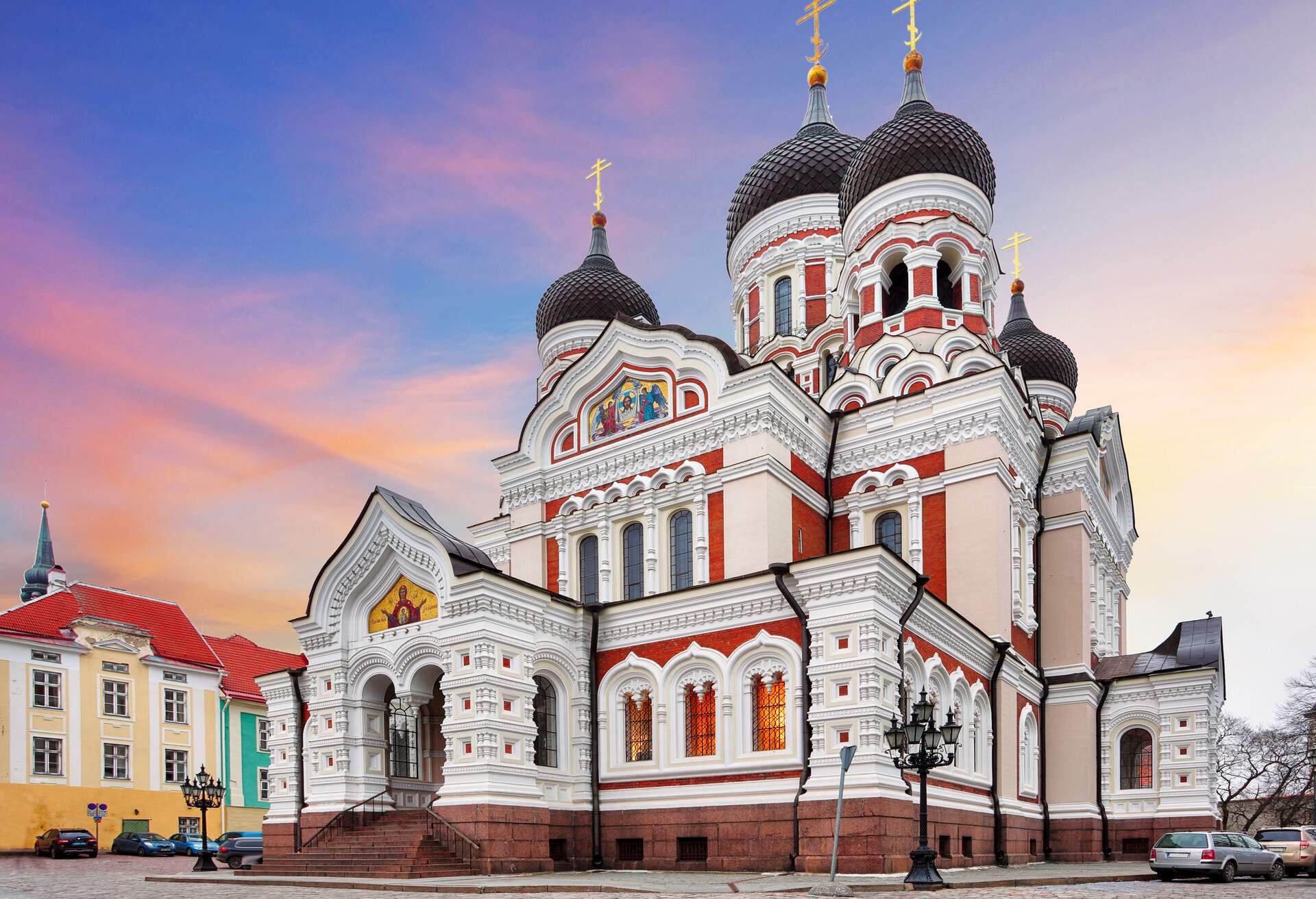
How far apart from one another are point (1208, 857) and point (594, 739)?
33.4ft

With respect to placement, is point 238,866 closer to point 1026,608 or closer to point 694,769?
point 694,769

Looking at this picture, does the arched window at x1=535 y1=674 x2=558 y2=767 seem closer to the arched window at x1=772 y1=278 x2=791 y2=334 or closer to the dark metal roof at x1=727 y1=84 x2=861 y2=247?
the arched window at x1=772 y1=278 x2=791 y2=334

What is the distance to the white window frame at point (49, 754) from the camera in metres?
33.2

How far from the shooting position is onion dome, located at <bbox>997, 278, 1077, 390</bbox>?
111 ft

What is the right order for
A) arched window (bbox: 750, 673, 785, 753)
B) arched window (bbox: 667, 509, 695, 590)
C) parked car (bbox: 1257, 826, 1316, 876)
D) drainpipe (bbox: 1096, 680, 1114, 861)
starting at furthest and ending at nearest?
drainpipe (bbox: 1096, 680, 1114, 861) → arched window (bbox: 667, 509, 695, 590) → parked car (bbox: 1257, 826, 1316, 876) → arched window (bbox: 750, 673, 785, 753)

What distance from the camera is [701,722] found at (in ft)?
58.6

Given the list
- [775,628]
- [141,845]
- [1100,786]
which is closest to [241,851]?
[141,845]

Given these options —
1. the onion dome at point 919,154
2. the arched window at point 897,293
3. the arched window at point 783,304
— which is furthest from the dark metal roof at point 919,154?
the arched window at point 783,304

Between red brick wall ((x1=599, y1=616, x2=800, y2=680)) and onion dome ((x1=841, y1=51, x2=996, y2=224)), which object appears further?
onion dome ((x1=841, y1=51, x2=996, y2=224))

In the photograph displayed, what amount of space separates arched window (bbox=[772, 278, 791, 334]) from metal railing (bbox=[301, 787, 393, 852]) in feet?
55.8

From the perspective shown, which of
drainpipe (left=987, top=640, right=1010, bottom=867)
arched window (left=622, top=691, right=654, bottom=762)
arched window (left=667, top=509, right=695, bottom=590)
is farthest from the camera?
arched window (left=667, top=509, right=695, bottom=590)

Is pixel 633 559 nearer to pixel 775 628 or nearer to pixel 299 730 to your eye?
pixel 775 628

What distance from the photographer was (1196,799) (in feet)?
70.9

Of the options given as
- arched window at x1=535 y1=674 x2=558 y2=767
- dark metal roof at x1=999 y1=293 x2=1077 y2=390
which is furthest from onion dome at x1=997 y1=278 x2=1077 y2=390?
arched window at x1=535 y1=674 x2=558 y2=767
